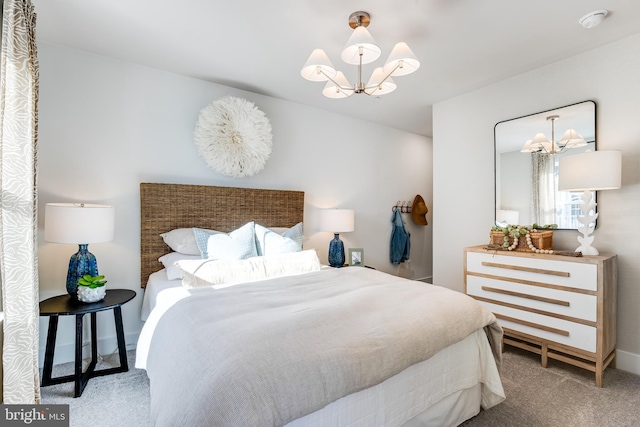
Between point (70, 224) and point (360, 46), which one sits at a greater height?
point (360, 46)

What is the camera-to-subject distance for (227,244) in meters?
2.49

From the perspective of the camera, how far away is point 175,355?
1203 millimetres

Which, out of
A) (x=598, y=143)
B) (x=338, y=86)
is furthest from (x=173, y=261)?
(x=598, y=143)

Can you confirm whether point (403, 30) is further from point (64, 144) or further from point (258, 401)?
point (64, 144)

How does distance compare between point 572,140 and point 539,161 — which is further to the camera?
point 539,161

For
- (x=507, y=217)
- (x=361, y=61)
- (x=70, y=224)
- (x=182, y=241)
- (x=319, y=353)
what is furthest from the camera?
(x=507, y=217)

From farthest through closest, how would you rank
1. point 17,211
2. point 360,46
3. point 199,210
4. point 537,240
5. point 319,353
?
point 199,210
point 537,240
point 360,46
point 17,211
point 319,353

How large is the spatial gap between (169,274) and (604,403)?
10.2 ft

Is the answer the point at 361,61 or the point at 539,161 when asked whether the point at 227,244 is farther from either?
the point at 539,161

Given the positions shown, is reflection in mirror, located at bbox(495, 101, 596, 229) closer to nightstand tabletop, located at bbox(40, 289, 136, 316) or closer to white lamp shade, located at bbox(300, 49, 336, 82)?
white lamp shade, located at bbox(300, 49, 336, 82)

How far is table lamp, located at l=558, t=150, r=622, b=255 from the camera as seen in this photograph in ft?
6.93

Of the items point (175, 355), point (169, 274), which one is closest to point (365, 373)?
point (175, 355)

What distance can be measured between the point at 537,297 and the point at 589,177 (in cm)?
99

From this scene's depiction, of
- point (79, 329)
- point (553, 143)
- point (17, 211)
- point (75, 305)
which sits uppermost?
point (553, 143)
